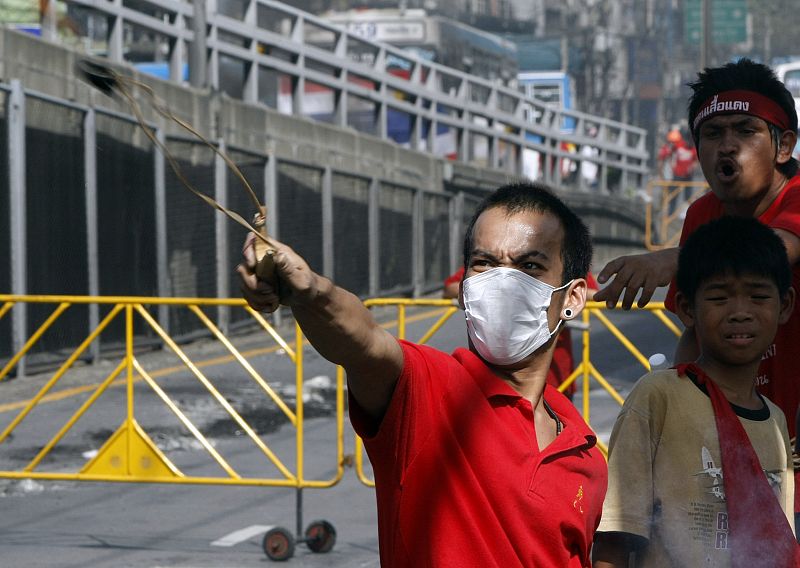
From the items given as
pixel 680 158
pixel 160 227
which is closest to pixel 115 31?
pixel 160 227

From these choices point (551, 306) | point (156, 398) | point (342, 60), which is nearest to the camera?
point (551, 306)

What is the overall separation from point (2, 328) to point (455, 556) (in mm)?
10637

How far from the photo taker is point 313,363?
552 inches

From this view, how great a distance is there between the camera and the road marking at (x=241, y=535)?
7.49 m

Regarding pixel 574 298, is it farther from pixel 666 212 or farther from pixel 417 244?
pixel 666 212

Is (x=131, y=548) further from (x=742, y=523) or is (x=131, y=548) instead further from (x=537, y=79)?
(x=537, y=79)

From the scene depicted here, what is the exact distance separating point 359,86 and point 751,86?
60.1ft

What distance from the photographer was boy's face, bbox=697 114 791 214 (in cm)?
372

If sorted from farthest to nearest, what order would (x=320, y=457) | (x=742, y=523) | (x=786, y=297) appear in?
1. (x=320, y=457)
2. (x=786, y=297)
3. (x=742, y=523)

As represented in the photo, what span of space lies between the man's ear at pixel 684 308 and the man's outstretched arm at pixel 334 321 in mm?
1155

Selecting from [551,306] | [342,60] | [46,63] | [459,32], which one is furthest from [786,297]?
[459,32]

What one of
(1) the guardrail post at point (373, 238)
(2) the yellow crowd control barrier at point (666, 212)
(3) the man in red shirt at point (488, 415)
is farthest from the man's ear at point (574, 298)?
(2) the yellow crowd control barrier at point (666, 212)

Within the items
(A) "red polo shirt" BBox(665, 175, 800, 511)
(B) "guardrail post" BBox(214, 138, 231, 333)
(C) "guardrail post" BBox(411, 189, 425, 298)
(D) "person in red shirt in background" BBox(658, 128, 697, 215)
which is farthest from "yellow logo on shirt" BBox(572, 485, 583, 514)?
(D) "person in red shirt in background" BBox(658, 128, 697, 215)

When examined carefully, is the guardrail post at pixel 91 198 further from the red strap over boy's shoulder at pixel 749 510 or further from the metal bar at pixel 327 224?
the red strap over boy's shoulder at pixel 749 510
